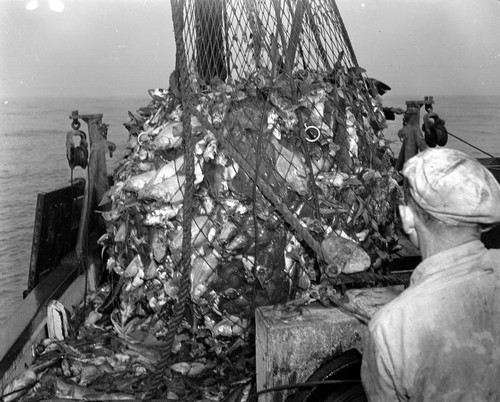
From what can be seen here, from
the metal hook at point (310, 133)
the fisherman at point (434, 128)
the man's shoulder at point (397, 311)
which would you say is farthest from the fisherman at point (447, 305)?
the fisherman at point (434, 128)

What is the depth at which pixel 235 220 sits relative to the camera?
2768 millimetres

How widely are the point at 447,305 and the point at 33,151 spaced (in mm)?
24369

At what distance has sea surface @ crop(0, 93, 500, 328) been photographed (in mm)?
13594

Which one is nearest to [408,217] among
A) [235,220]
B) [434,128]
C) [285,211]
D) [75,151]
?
[285,211]

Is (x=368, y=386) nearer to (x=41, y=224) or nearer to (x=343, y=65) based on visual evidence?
(x=343, y=65)

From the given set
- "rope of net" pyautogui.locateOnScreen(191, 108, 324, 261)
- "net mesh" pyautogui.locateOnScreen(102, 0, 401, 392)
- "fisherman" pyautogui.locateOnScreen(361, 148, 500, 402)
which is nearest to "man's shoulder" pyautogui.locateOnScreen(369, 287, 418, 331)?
"fisherman" pyautogui.locateOnScreen(361, 148, 500, 402)

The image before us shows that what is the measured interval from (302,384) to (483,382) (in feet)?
2.52

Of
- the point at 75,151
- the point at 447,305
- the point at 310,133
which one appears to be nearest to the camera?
the point at 447,305

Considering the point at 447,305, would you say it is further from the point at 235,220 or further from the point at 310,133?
the point at 310,133

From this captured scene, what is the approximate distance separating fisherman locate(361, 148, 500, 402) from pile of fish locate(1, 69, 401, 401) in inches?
43.2

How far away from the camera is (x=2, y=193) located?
59.1 ft

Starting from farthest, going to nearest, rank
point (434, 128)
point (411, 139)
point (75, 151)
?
point (434, 128) → point (411, 139) → point (75, 151)

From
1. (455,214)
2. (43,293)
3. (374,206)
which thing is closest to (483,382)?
(455,214)

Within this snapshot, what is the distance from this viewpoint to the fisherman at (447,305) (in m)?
1.47
